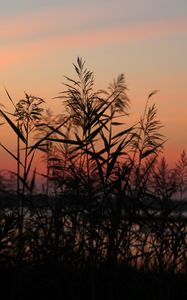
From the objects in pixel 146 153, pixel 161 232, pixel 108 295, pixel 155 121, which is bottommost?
pixel 108 295

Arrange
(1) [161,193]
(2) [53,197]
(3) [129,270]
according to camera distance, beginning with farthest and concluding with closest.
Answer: (1) [161,193] < (2) [53,197] < (3) [129,270]

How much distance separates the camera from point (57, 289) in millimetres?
7137

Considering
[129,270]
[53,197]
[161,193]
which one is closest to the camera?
[129,270]

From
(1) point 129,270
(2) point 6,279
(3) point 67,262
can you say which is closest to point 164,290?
(1) point 129,270

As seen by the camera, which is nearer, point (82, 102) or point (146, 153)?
point (82, 102)

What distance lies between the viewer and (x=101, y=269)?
293 inches

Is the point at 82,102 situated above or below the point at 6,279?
above

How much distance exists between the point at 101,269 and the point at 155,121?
3201mm

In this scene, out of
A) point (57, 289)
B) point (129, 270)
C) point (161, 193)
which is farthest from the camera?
point (161, 193)

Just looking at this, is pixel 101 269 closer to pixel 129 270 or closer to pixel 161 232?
pixel 129 270

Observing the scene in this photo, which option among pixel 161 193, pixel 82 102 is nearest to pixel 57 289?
pixel 82 102

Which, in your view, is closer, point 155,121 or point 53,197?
point 53,197

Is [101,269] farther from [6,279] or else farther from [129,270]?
[6,279]

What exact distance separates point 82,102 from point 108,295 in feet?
8.24
